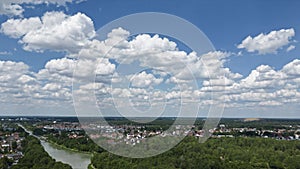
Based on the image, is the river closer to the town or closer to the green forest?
the green forest

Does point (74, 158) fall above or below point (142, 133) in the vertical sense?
below

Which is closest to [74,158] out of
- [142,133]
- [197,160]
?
[142,133]

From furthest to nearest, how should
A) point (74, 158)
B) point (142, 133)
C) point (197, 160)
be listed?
point (74, 158) < point (197, 160) < point (142, 133)

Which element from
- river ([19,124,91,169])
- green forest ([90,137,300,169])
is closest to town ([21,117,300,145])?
green forest ([90,137,300,169])

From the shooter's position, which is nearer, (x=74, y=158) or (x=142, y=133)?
(x=142, y=133)

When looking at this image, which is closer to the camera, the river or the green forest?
the green forest

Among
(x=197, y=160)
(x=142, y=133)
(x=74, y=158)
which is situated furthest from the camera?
(x=74, y=158)

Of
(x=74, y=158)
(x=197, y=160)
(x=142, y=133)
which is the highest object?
(x=142, y=133)

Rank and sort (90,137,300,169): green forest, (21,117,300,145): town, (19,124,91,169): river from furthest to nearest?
(19,124,91,169): river < (90,137,300,169): green forest < (21,117,300,145): town

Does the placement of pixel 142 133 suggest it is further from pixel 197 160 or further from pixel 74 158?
pixel 74 158

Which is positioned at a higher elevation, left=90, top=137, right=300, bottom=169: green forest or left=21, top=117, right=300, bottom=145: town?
left=21, top=117, right=300, bottom=145: town

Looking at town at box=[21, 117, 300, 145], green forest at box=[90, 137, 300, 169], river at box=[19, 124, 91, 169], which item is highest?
town at box=[21, 117, 300, 145]

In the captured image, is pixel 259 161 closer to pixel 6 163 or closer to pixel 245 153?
pixel 245 153
